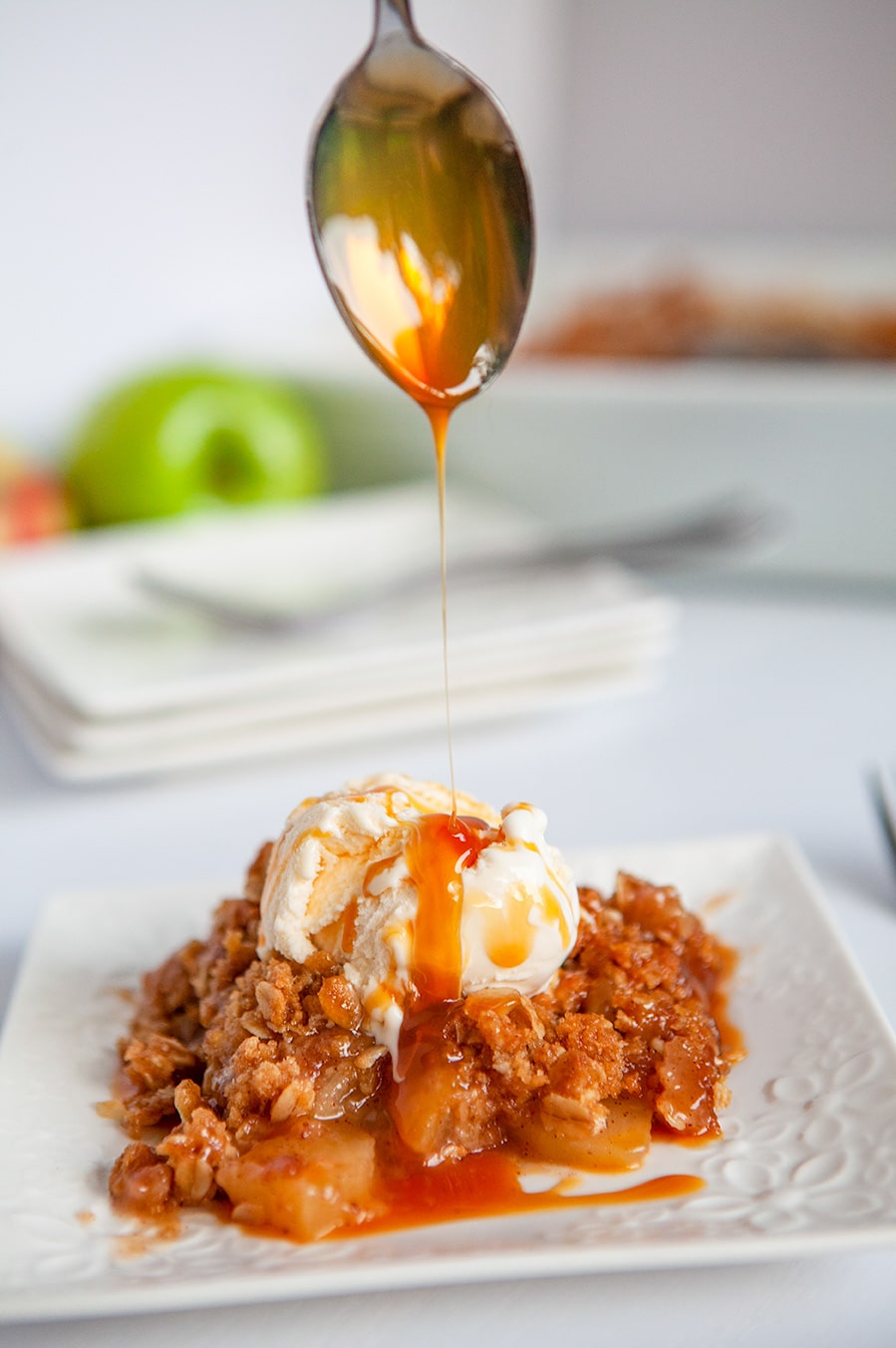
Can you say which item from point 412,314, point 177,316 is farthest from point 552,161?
point 412,314

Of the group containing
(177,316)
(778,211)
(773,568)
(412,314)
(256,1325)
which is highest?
(778,211)

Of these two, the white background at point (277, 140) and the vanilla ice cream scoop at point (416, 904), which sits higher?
the white background at point (277, 140)

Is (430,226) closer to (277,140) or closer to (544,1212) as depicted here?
(544,1212)

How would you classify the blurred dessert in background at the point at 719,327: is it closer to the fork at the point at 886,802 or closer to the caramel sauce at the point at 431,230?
the fork at the point at 886,802

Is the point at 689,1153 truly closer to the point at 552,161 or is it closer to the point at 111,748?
the point at 111,748

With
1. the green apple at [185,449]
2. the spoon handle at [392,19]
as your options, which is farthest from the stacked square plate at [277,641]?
the spoon handle at [392,19]

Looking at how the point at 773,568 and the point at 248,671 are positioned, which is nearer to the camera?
the point at 248,671
